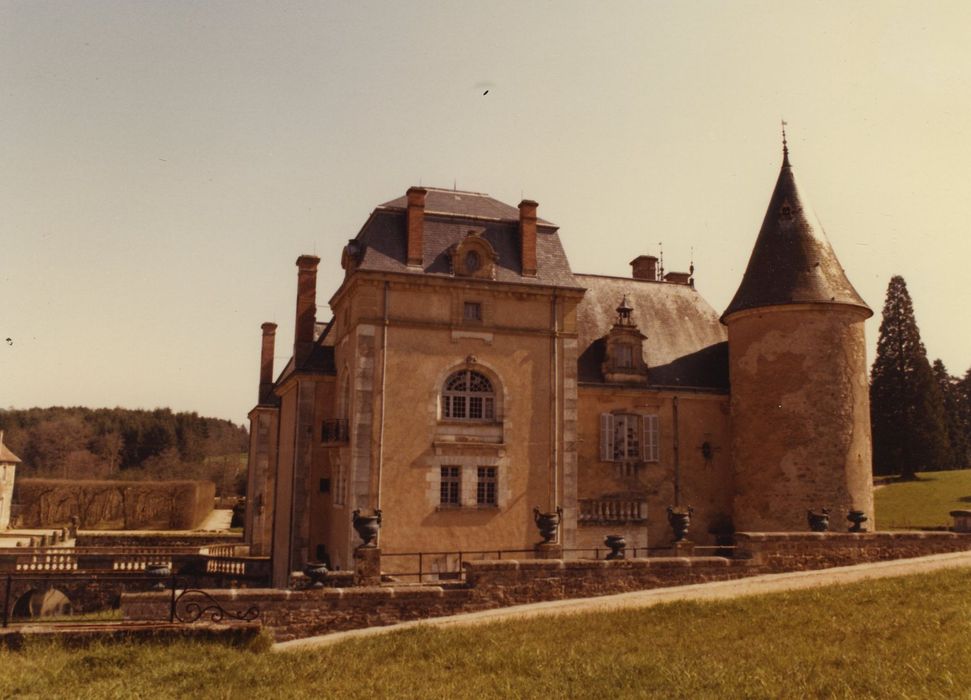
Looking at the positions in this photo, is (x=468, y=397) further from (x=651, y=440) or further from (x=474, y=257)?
(x=651, y=440)

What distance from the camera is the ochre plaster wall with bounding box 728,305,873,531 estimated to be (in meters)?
24.5

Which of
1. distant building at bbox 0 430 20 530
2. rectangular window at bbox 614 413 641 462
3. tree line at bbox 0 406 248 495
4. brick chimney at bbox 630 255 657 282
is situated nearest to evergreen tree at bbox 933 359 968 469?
brick chimney at bbox 630 255 657 282

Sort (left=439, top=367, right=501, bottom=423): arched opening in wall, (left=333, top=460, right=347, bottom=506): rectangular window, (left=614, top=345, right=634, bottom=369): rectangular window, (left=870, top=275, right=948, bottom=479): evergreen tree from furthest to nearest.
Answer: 1. (left=870, top=275, right=948, bottom=479): evergreen tree
2. (left=614, top=345, right=634, bottom=369): rectangular window
3. (left=333, top=460, right=347, bottom=506): rectangular window
4. (left=439, top=367, right=501, bottom=423): arched opening in wall

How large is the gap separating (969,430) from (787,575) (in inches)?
2241

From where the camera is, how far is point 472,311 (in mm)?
23625

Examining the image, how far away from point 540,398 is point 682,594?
844 cm

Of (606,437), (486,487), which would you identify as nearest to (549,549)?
(486,487)

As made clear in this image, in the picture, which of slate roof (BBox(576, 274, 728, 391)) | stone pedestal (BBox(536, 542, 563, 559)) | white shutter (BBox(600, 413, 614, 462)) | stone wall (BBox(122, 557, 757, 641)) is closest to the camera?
stone wall (BBox(122, 557, 757, 641))

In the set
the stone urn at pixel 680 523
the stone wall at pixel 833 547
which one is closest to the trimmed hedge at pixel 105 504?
the stone urn at pixel 680 523

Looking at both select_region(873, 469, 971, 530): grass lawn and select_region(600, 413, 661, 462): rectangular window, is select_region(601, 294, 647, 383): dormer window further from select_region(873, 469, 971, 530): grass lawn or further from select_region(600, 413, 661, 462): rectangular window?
select_region(873, 469, 971, 530): grass lawn

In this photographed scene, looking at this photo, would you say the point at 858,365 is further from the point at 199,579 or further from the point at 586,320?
the point at 199,579

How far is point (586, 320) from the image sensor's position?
92.6 ft

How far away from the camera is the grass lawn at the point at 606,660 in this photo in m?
9.90

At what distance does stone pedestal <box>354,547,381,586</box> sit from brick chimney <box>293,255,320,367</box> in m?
12.2
